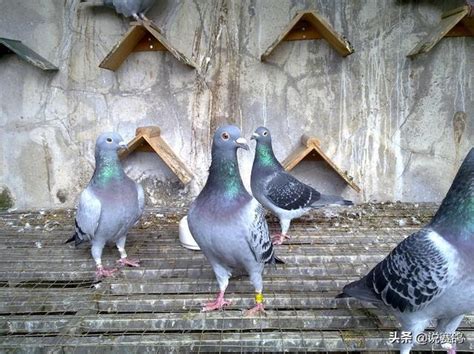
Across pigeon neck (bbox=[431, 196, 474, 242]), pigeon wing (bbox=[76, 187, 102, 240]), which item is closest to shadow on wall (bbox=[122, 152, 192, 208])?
pigeon wing (bbox=[76, 187, 102, 240])

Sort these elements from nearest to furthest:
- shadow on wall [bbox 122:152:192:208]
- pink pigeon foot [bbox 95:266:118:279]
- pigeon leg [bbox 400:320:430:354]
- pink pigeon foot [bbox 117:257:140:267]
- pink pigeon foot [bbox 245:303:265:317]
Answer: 1. pigeon leg [bbox 400:320:430:354]
2. pink pigeon foot [bbox 245:303:265:317]
3. pink pigeon foot [bbox 95:266:118:279]
4. pink pigeon foot [bbox 117:257:140:267]
5. shadow on wall [bbox 122:152:192:208]

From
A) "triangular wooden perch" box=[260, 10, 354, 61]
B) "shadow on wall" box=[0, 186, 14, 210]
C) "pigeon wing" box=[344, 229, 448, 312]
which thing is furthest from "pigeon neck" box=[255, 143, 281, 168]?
"shadow on wall" box=[0, 186, 14, 210]

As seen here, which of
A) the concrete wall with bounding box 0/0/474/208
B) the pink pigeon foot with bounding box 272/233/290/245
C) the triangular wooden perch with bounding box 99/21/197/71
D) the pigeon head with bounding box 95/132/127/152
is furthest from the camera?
the concrete wall with bounding box 0/0/474/208

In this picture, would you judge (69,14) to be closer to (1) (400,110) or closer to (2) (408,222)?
(1) (400,110)

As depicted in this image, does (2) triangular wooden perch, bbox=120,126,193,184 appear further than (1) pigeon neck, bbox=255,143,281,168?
Yes

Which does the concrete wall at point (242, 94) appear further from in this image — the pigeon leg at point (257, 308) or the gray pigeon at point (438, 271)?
the gray pigeon at point (438, 271)

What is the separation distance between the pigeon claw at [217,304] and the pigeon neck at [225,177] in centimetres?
68

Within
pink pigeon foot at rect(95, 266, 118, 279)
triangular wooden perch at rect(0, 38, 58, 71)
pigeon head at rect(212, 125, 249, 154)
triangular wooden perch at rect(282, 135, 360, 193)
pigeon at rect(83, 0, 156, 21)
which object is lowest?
pink pigeon foot at rect(95, 266, 118, 279)

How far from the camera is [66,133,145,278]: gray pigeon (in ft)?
9.67

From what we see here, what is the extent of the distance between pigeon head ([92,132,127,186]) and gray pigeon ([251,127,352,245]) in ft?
4.68

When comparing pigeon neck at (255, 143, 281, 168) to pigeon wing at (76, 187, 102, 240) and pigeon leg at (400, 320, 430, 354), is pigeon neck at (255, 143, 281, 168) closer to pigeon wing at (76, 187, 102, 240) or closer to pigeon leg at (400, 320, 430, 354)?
pigeon wing at (76, 187, 102, 240)

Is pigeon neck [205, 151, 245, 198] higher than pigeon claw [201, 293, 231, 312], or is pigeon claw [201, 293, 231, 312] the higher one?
pigeon neck [205, 151, 245, 198]

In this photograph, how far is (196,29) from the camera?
4.70 metres

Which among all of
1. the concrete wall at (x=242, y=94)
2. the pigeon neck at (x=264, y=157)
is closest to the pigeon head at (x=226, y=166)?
the pigeon neck at (x=264, y=157)
